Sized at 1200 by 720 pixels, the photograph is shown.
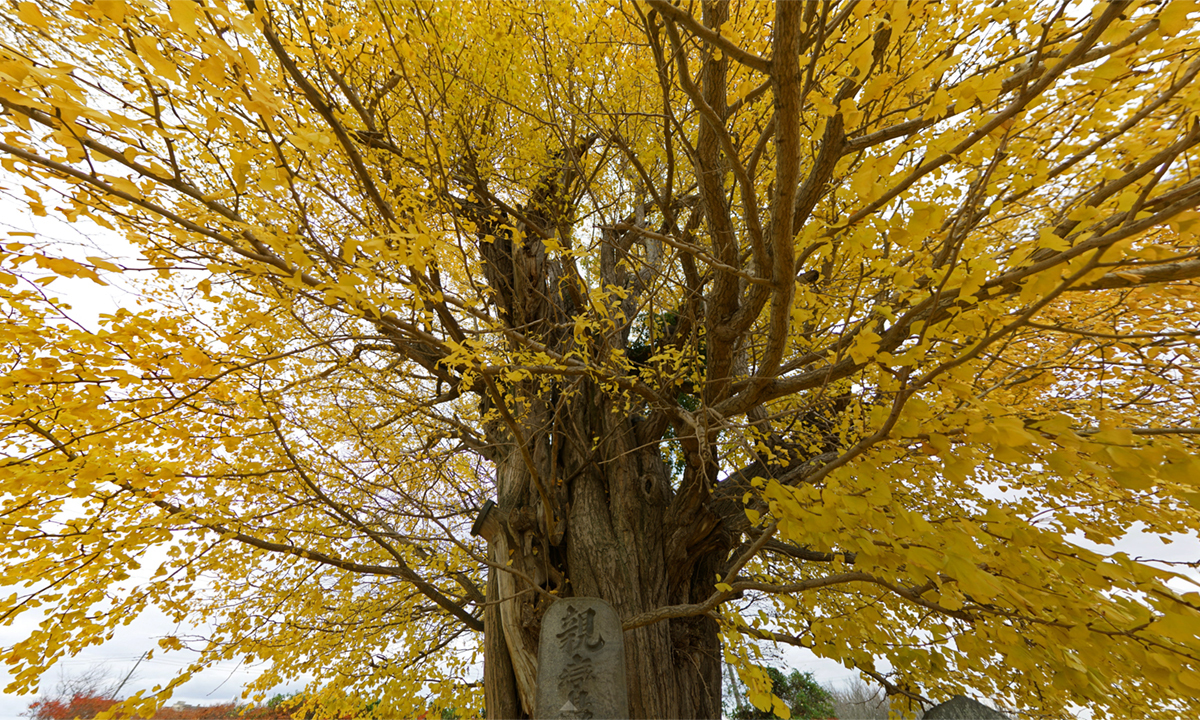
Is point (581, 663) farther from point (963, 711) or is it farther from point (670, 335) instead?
Answer: point (670, 335)

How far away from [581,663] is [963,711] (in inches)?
84.6

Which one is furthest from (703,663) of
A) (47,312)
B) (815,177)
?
(47,312)

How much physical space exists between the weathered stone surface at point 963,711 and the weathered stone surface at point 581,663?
1.76 metres

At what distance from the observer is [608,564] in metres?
4.17

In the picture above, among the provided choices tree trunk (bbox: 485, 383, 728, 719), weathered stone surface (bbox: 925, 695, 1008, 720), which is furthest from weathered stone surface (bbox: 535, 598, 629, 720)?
weathered stone surface (bbox: 925, 695, 1008, 720)

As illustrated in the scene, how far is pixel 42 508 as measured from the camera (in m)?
2.84

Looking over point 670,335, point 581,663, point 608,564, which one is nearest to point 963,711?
point 581,663

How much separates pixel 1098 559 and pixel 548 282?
526cm

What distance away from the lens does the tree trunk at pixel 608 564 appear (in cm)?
395

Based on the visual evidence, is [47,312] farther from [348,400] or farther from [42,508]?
[348,400]

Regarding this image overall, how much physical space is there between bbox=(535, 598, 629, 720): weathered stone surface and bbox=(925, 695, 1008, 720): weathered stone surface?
69.3 inches

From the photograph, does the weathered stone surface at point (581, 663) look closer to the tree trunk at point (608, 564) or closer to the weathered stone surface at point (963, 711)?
the tree trunk at point (608, 564)

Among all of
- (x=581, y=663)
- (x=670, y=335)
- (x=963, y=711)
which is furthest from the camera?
(x=670, y=335)

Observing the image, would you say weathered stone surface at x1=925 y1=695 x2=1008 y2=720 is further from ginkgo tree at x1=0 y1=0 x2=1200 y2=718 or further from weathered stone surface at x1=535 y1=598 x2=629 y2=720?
weathered stone surface at x1=535 y1=598 x2=629 y2=720
